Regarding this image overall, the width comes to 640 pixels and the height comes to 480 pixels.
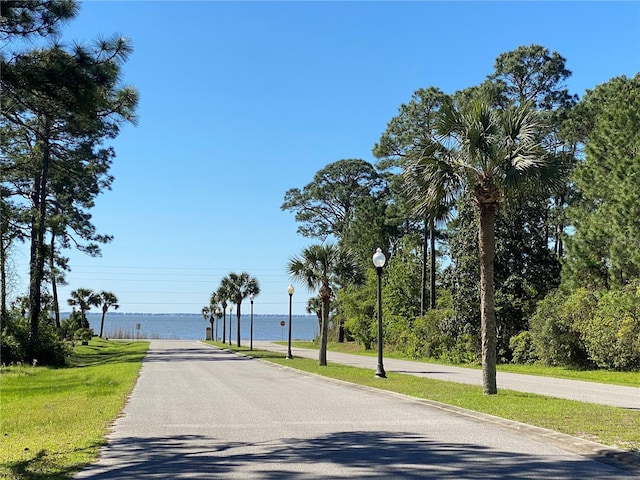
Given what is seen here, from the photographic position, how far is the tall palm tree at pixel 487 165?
14867 mm

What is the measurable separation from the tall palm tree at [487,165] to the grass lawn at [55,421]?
345 inches

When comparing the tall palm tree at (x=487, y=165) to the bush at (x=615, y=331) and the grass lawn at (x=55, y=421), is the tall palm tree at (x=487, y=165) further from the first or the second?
the bush at (x=615, y=331)

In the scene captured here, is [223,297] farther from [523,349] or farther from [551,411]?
[551,411]

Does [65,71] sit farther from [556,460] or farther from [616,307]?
[616,307]

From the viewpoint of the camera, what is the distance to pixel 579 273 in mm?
30297

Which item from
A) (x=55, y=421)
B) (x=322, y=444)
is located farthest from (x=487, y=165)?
(x=55, y=421)

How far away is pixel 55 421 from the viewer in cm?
1184

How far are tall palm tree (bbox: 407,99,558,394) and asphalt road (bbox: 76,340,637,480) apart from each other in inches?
124

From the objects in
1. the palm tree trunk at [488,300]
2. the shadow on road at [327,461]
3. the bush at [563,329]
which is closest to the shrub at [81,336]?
the bush at [563,329]

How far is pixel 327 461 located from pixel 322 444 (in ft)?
4.09

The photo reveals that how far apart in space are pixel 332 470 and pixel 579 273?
25950mm

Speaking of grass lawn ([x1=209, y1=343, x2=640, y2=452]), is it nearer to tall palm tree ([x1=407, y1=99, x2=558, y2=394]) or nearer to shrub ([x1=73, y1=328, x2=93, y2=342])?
tall palm tree ([x1=407, y1=99, x2=558, y2=394])

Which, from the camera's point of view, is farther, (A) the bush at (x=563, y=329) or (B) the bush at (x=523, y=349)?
(B) the bush at (x=523, y=349)

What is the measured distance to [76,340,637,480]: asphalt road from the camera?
7.34m
